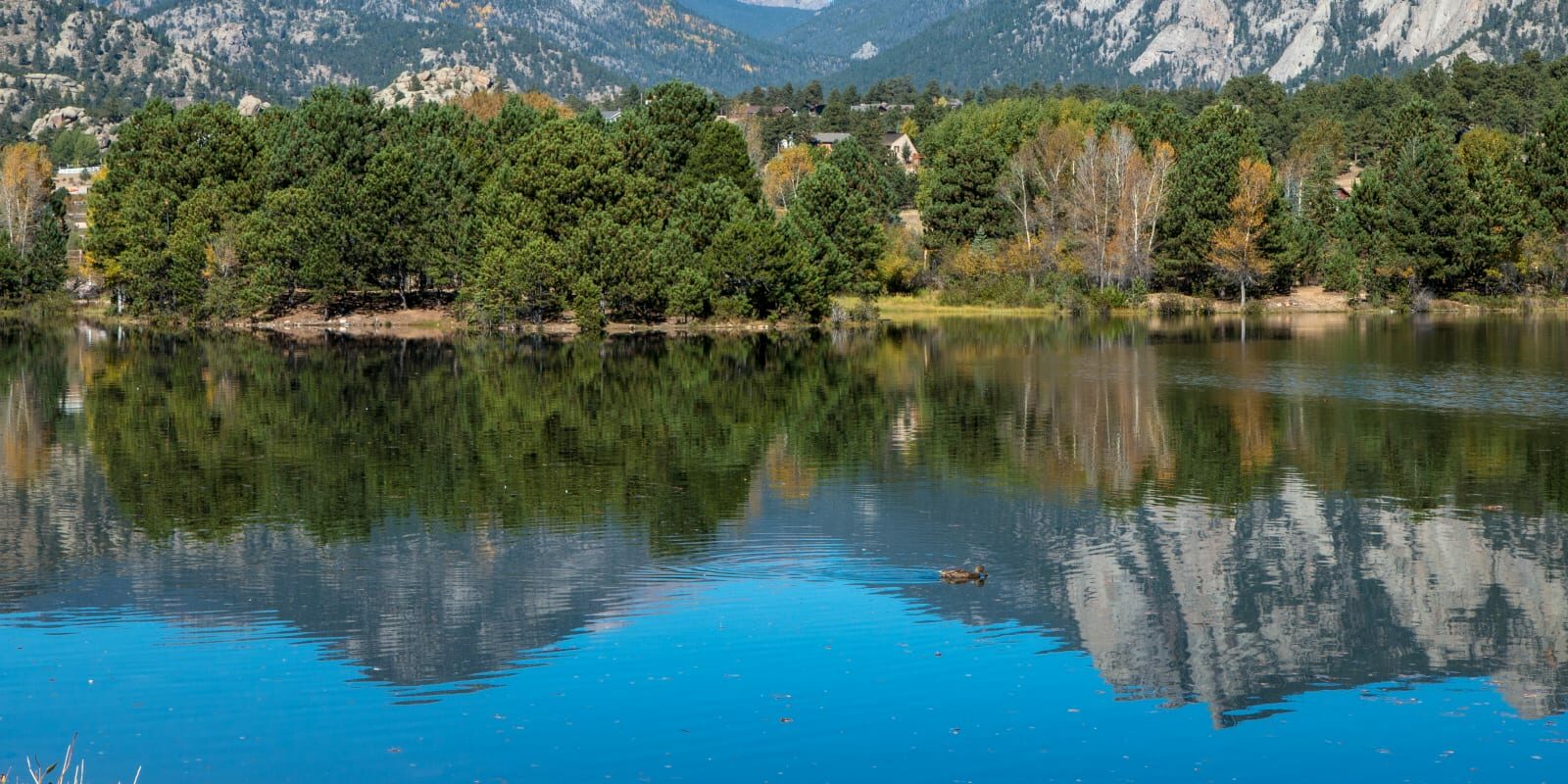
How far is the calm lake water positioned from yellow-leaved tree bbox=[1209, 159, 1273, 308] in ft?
183

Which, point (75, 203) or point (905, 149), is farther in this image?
point (905, 149)

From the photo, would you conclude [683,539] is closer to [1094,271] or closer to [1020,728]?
[1020,728]

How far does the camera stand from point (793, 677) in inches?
742

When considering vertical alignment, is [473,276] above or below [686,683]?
above

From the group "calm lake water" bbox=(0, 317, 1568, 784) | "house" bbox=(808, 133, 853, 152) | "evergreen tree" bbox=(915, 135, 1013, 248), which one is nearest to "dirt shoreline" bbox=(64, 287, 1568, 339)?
"evergreen tree" bbox=(915, 135, 1013, 248)

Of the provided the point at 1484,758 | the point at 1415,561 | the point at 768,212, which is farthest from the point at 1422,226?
the point at 1484,758

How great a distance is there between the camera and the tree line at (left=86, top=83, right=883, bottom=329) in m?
83.2

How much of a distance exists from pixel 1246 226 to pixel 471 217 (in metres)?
49.4

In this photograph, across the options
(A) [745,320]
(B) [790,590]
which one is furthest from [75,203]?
(B) [790,590]

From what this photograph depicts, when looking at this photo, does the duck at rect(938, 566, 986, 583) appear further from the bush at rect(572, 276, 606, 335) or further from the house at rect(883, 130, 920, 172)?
the house at rect(883, 130, 920, 172)

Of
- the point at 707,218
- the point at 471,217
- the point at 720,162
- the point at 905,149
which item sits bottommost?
the point at 707,218

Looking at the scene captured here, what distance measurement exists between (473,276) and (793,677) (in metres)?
70.0

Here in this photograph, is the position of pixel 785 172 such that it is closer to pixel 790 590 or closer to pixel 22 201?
pixel 22 201

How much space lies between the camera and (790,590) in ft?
75.9
